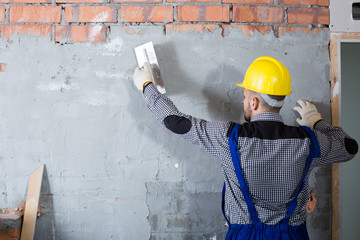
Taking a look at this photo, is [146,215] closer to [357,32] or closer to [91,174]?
[91,174]

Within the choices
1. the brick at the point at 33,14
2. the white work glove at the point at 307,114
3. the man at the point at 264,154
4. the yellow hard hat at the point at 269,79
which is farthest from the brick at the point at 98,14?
the white work glove at the point at 307,114

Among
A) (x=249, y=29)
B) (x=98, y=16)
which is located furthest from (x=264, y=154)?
(x=98, y=16)

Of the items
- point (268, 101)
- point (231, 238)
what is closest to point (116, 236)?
point (231, 238)

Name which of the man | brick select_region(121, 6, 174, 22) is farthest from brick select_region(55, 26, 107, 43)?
the man

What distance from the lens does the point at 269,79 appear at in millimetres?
1255

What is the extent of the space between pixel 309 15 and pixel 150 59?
971 mm

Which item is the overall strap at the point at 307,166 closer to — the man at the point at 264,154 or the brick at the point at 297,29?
the man at the point at 264,154

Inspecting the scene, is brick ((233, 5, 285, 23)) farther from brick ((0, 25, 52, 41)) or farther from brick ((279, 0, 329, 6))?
brick ((0, 25, 52, 41))

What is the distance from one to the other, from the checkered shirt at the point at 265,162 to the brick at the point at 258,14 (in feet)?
2.26

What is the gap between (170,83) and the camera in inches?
64.0

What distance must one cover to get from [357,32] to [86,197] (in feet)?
6.11

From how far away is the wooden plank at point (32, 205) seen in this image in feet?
5.18

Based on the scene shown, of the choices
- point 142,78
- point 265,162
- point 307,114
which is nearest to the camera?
point 265,162

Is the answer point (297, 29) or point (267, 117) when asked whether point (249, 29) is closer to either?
point (297, 29)
